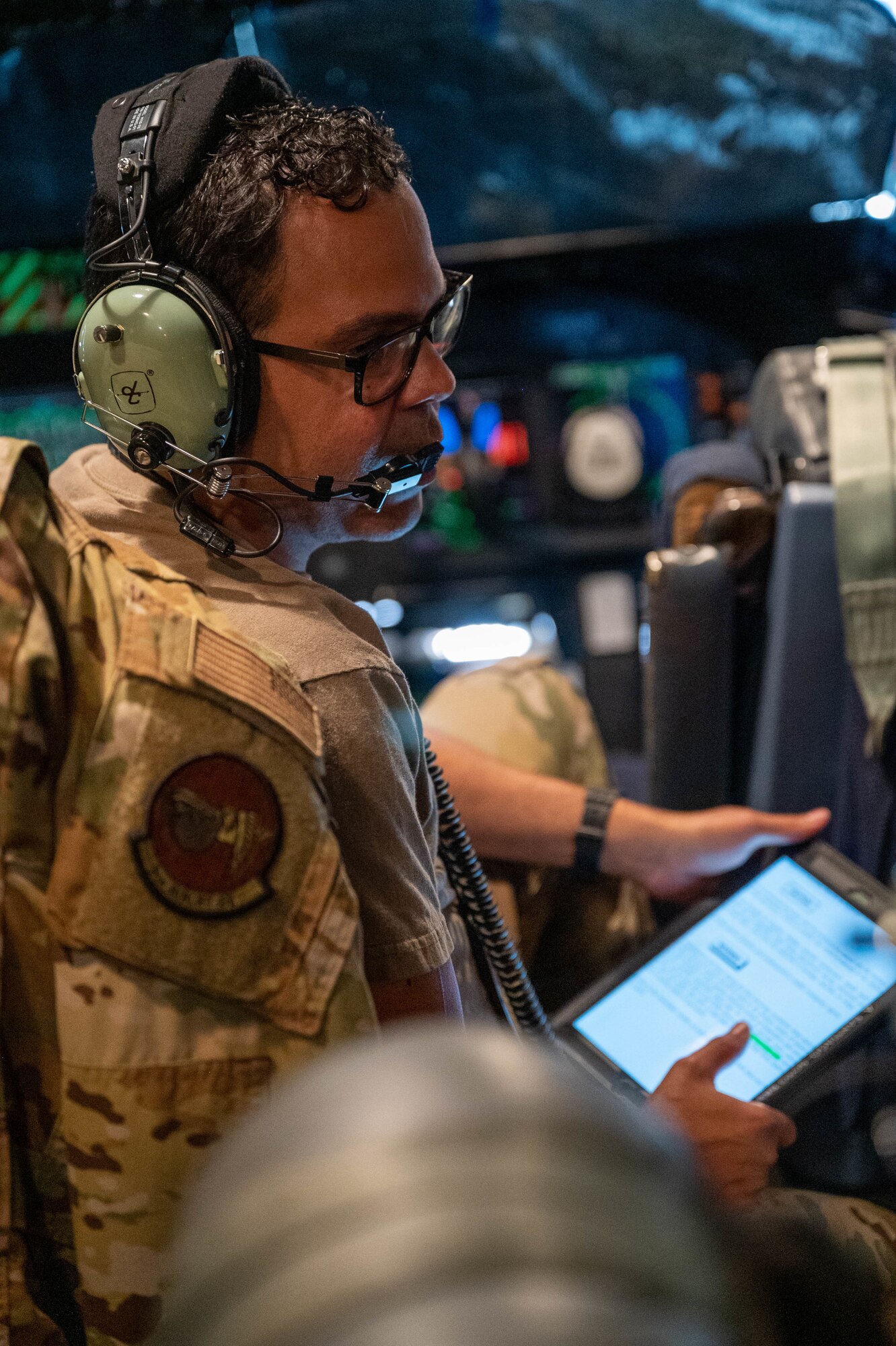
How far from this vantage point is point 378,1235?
1.01 ft

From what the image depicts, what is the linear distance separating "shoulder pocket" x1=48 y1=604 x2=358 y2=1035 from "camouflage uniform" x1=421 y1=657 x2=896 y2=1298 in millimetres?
778

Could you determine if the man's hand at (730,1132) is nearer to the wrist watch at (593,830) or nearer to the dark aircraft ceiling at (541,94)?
the wrist watch at (593,830)

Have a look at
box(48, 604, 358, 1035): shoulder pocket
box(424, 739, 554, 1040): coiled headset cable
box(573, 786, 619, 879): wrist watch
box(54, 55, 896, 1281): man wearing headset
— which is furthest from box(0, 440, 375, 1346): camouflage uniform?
box(573, 786, 619, 879): wrist watch

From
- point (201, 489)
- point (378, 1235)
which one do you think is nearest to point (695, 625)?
point (201, 489)

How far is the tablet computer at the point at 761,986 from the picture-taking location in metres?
1.19

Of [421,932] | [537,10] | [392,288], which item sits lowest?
[421,932]

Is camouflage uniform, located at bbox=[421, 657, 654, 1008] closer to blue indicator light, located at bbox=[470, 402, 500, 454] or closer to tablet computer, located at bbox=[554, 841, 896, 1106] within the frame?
tablet computer, located at bbox=[554, 841, 896, 1106]

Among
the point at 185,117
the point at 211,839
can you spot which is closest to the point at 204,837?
the point at 211,839

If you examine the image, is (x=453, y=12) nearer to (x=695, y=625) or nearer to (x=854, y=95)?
(x=854, y=95)

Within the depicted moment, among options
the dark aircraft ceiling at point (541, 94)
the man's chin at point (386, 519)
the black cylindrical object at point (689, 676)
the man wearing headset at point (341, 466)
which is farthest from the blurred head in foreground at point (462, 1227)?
the dark aircraft ceiling at point (541, 94)

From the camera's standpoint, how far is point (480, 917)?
3.83ft

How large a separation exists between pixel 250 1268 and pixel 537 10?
8.58ft

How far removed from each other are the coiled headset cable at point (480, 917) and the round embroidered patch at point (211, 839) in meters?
0.51

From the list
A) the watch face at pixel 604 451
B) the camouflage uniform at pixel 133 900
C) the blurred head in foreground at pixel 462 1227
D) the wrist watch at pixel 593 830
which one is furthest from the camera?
the watch face at pixel 604 451
